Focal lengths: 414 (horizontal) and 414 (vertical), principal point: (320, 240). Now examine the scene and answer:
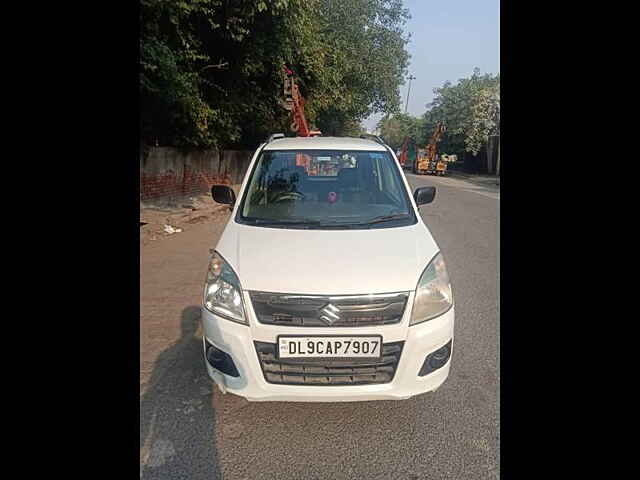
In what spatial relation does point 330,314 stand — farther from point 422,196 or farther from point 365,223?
point 422,196

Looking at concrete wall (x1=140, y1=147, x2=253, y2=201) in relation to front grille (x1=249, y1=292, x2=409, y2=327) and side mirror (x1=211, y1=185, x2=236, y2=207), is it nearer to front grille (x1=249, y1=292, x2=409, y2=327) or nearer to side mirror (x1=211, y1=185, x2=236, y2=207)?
side mirror (x1=211, y1=185, x2=236, y2=207)

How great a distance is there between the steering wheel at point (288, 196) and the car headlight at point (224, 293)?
922 mm

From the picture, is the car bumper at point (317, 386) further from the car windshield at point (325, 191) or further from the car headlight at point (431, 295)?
the car windshield at point (325, 191)

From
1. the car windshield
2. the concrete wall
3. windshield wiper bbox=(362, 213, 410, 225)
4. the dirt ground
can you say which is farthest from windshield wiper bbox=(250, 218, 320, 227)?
the concrete wall

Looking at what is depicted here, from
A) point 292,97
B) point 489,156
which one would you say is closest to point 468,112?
point 489,156

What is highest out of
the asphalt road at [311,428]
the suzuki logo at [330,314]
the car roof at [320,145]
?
the car roof at [320,145]

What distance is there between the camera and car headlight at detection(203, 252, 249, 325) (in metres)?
2.21

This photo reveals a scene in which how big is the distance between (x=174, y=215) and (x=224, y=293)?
21.7ft

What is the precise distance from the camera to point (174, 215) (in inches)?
330

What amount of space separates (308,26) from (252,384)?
29.9ft

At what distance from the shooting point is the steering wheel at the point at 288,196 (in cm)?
322

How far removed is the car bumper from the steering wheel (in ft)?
3.98

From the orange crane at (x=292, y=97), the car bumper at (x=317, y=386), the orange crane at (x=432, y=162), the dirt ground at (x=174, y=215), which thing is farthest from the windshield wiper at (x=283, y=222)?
the orange crane at (x=432, y=162)
